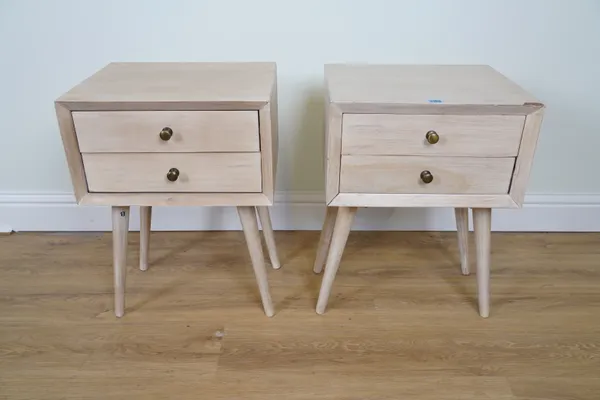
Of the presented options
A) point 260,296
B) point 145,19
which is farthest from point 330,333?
point 145,19

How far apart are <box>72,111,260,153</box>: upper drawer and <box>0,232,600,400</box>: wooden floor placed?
447 mm

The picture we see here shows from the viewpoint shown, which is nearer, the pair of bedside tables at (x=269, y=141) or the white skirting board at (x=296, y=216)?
the pair of bedside tables at (x=269, y=141)

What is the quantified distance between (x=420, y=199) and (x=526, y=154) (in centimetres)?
22

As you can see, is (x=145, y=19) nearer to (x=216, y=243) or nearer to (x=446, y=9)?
(x=216, y=243)

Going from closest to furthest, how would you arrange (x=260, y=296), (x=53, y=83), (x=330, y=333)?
(x=330, y=333)
(x=260, y=296)
(x=53, y=83)

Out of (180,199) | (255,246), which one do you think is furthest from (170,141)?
(255,246)

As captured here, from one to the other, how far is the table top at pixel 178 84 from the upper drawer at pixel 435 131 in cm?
19

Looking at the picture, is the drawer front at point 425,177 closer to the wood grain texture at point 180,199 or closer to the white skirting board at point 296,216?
the wood grain texture at point 180,199

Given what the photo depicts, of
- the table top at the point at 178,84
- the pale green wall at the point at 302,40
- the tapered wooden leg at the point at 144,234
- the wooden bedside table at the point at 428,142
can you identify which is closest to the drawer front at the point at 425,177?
the wooden bedside table at the point at 428,142

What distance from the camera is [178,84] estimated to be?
0.91m

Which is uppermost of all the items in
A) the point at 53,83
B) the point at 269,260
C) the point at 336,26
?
the point at 336,26

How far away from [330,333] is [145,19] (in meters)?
0.97

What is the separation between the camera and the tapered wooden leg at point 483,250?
3.20 ft

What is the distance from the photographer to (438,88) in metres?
0.90
